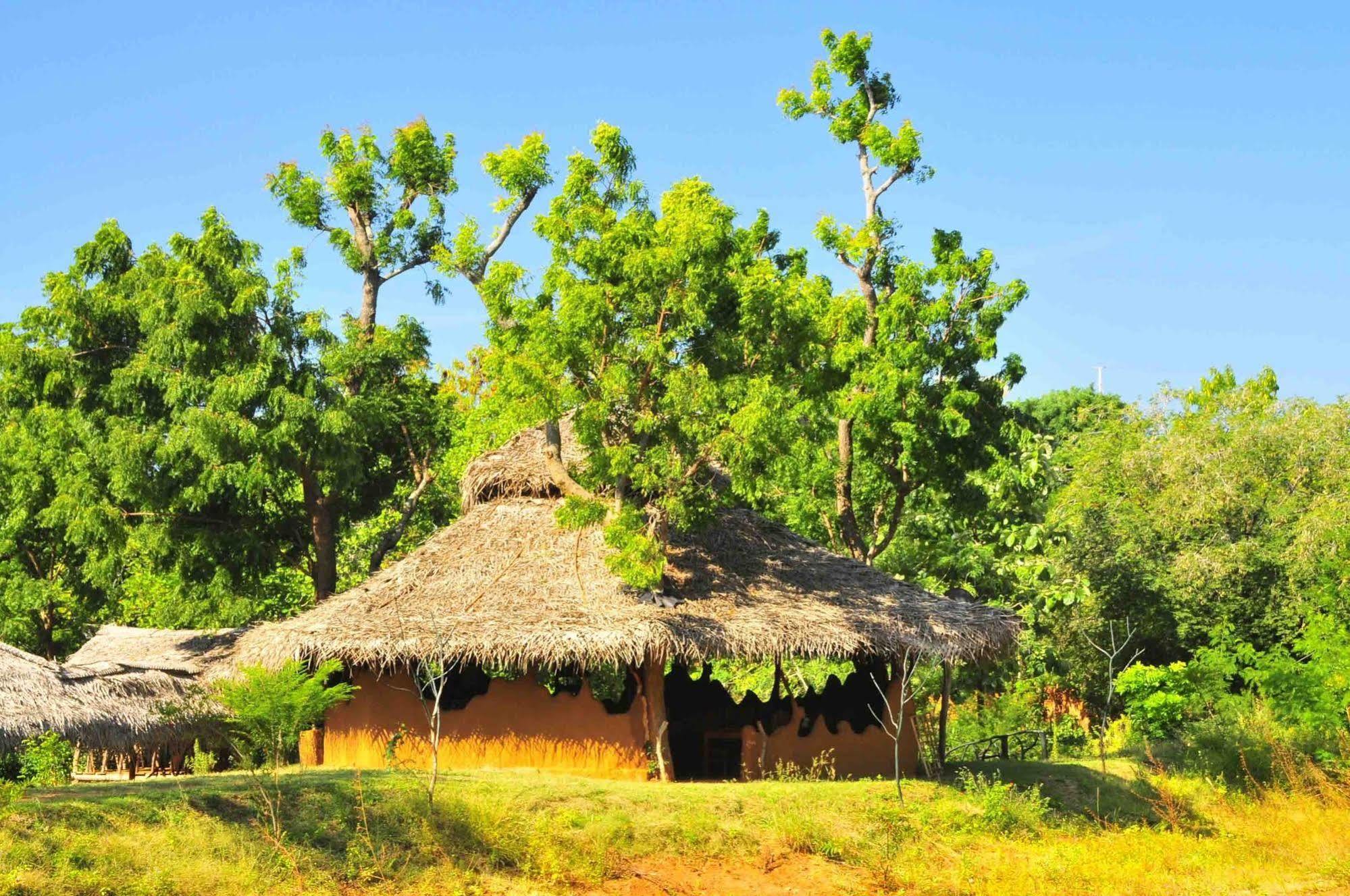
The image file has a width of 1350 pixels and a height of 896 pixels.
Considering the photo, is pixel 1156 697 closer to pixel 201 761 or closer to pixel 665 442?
pixel 665 442

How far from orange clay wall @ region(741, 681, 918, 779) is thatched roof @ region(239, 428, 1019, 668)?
58.4 inches

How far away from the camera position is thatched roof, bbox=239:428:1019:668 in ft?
52.9

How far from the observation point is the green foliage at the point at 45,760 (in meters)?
15.7

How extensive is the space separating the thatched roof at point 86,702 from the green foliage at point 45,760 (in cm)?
27

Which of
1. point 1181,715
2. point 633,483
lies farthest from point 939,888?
point 1181,715

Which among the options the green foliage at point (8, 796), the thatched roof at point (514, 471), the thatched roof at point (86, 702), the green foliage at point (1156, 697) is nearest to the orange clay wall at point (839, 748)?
the thatched roof at point (514, 471)

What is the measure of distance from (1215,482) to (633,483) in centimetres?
1374

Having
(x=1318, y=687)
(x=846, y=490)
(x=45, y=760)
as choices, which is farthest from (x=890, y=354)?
(x=45, y=760)

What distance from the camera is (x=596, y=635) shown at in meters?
15.9

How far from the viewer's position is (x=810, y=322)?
18.1 metres

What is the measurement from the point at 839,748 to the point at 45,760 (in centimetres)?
968

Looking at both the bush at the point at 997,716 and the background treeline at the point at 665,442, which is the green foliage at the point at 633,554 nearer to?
the background treeline at the point at 665,442

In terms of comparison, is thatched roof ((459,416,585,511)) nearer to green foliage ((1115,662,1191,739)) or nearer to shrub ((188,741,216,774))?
shrub ((188,741,216,774))

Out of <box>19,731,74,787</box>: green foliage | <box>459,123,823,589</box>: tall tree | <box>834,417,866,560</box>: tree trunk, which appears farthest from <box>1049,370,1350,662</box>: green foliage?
<box>19,731,74,787</box>: green foliage
